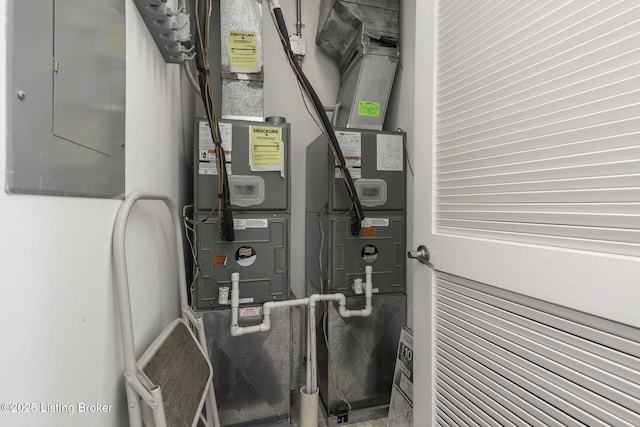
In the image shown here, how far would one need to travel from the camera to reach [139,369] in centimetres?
66

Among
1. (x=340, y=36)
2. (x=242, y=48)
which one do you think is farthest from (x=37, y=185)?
(x=340, y=36)

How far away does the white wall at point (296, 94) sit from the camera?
6.73ft

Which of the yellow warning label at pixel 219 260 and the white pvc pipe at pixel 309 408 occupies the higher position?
the yellow warning label at pixel 219 260

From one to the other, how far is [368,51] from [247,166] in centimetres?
108

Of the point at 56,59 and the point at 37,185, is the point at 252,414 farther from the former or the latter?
the point at 56,59

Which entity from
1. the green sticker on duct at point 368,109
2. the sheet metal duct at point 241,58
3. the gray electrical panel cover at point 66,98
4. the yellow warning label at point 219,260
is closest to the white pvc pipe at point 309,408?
the yellow warning label at point 219,260

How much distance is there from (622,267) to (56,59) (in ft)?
3.50

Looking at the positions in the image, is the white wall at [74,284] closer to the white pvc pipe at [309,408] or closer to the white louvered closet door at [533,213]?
the white pvc pipe at [309,408]

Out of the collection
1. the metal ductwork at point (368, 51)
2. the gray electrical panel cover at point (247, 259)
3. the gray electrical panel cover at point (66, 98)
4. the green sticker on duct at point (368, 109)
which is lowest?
the gray electrical panel cover at point (247, 259)

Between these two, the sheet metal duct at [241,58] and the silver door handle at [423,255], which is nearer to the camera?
the silver door handle at [423,255]

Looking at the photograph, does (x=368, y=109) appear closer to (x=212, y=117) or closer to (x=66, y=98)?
(x=212, y=117)

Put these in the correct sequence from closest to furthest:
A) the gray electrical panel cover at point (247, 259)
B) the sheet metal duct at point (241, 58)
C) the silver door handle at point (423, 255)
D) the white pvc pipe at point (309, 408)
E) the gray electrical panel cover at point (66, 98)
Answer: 1. the gray electrical panel cover at point (66, 98)
2. the silver door handle at point (423, 255)
3. the white pvc pipe at point (309, 408)
4. the gray electrical panel cover at point (247, 259)
5. the sheet metal duct at point (241, 58)

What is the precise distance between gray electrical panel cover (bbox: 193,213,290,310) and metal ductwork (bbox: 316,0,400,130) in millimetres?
897

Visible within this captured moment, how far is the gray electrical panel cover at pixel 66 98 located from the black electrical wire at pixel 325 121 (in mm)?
636
